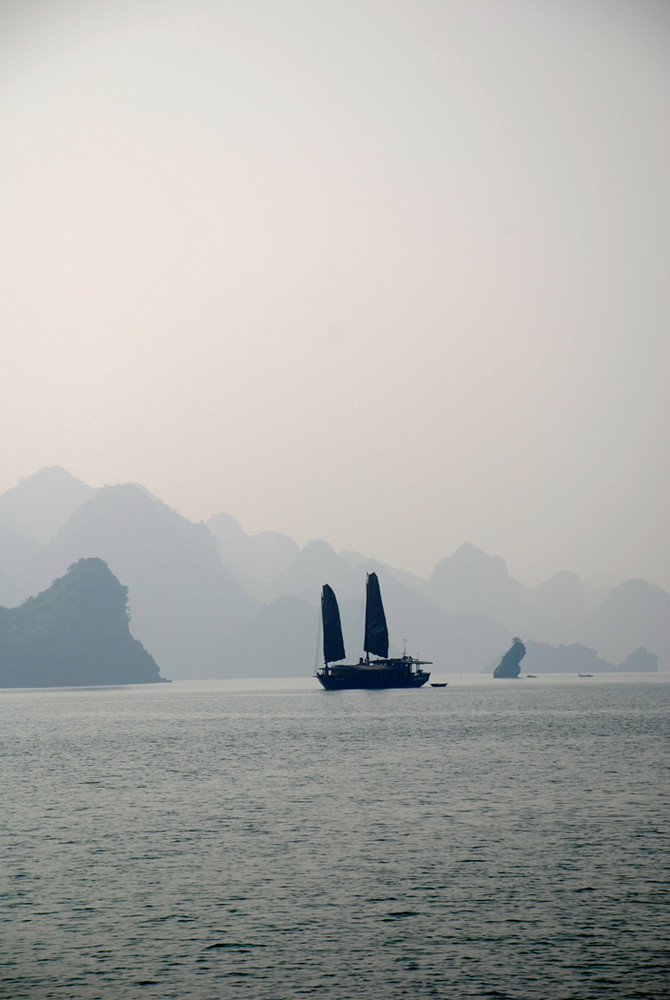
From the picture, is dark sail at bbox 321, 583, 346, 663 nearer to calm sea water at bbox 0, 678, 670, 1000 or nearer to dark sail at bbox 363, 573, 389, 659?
dark sail at bbox 363, 573, 389, 659

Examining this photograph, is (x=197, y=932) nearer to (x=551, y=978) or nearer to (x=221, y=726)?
(x=551, y=978)

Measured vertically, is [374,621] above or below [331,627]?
above

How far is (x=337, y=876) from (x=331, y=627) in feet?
486

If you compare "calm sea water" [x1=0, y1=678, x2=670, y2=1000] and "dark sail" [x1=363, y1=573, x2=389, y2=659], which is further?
"dark sail" [x1=363, y1=573, x2=389, y2=659]

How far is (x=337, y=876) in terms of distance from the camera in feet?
128

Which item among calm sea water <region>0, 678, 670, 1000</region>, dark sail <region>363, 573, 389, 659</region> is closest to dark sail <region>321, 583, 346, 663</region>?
dark sail <region>363, 573, 389, 659</region>

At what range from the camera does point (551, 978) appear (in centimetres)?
2739

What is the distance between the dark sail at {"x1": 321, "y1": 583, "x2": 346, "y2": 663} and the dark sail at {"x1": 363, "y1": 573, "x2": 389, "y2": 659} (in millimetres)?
5221

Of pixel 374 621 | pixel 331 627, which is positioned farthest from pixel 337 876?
pixel 331 627

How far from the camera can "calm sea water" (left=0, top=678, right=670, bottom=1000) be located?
28.1 m

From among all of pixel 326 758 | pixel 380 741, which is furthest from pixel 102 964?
pixel 380 741

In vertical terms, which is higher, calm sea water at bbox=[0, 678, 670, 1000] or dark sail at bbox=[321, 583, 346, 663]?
dark sail at bbox=[321, 583, 346, 663]

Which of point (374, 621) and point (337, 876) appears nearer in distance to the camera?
point (337, 876)

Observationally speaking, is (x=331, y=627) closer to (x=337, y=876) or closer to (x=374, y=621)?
(x=374, y=621)
